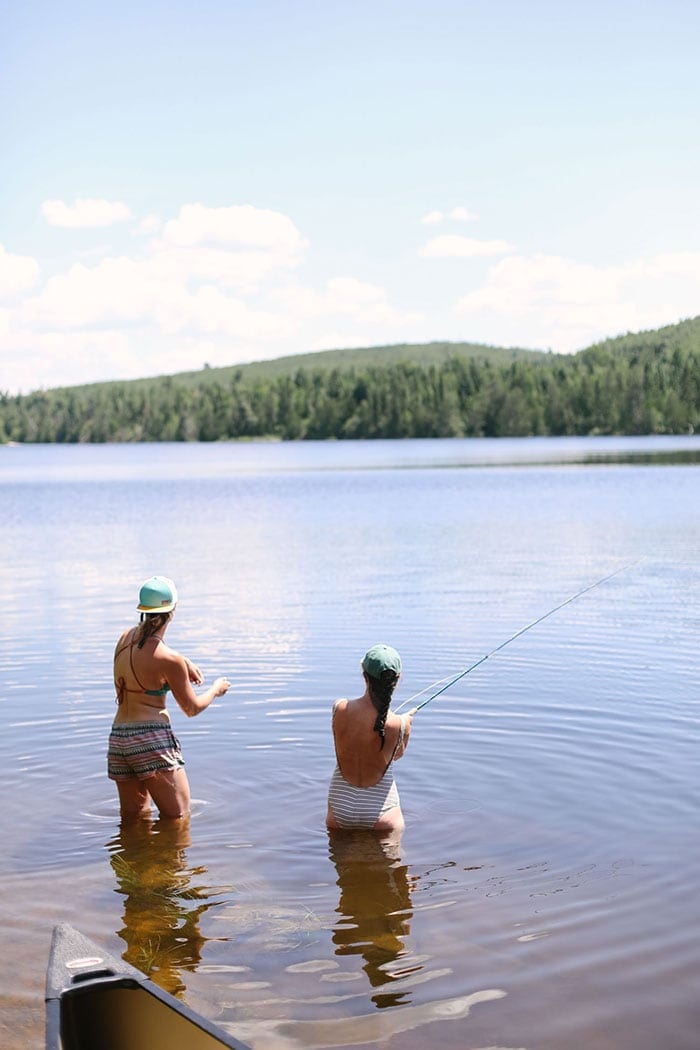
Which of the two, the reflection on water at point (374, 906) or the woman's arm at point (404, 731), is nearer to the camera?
the reflection on water at point (374, 906)

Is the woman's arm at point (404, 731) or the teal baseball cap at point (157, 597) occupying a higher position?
the teal baseball cap at point (157, 597)

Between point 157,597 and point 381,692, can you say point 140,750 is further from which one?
point 381,692

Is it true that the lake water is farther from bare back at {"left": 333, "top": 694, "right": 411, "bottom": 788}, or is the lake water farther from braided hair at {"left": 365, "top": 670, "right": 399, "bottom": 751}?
braided hair at {"left": 365, "top": 670, "right": 399, "bottom": 751}

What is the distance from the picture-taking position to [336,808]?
329 inches

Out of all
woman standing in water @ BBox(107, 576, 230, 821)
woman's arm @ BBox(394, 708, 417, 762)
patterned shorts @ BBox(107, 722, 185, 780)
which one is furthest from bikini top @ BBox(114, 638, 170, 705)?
woman's arm @ BBox(394, 708, 417, 762)

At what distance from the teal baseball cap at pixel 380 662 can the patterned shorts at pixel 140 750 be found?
1532mm

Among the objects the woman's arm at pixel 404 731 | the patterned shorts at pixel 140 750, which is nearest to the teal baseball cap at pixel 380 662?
the woman's arm at pixel 404 731

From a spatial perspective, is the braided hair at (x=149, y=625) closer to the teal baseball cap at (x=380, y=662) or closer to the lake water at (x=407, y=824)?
the teal baseball cap at (x=380, y=662)

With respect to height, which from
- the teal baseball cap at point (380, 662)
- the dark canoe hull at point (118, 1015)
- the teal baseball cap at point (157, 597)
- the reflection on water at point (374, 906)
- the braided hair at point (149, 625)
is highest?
the teal baseball cap at point (157, 597)

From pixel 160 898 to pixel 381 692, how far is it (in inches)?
74.0

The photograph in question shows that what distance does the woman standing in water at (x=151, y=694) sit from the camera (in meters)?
7.80

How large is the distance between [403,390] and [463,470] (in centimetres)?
11170

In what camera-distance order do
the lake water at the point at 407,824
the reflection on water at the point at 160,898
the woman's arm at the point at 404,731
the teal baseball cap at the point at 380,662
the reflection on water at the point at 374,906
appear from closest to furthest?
the lake water at the point at 407,824 → the reflection on water at the point at 374,906 → the reflection on water at the point at 160,898 → the teal baseball cap at the point at 380,662 → the woman's arm at the point at 404,731

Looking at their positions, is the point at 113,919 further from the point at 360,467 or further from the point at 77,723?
the point at 360,467
